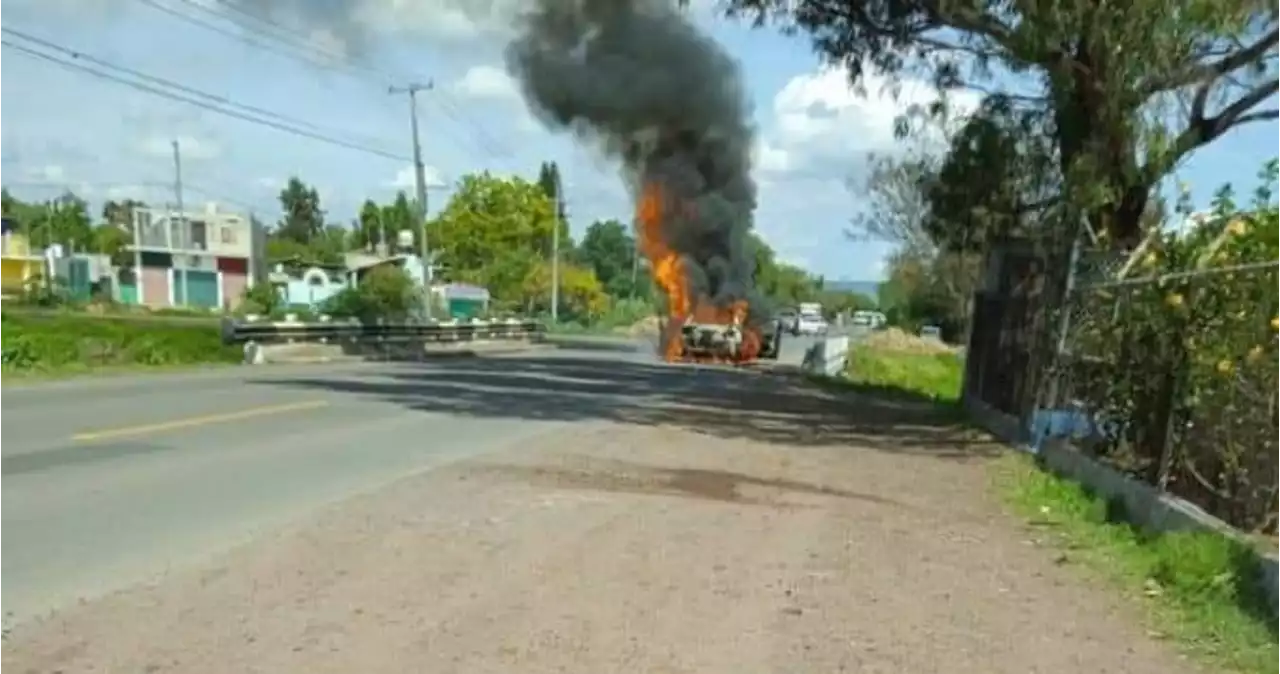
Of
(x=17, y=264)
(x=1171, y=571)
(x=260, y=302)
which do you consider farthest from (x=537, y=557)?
(x=17, y=264)

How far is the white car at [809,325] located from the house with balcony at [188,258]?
33564mm

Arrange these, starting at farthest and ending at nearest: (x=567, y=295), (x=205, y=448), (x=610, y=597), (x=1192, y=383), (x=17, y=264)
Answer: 1. (x=567, y=295)
2. (x=17, y=264)
3. (x=205, y=448)
4. (x=1192, y=383)
5. (x=610, y=597)

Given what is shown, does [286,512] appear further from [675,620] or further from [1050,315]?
[1050,315]

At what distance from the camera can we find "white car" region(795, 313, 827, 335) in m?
86.1

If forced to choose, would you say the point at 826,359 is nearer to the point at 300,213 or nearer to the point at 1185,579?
the point at 1185,579

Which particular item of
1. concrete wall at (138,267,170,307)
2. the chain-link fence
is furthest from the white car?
the chain-link fence

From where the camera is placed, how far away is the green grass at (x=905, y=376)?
2886 cm

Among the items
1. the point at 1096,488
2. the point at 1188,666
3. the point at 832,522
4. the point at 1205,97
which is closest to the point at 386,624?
the point at 1188,666

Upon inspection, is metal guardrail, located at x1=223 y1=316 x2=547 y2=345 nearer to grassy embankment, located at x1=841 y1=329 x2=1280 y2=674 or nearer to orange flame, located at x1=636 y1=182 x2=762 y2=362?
orange flame, located at x1=636 y1=182 x2=762 y2=362

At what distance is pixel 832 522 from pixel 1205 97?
945cm

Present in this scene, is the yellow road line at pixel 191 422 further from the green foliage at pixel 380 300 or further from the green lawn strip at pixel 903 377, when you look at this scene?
the green foliage at pixel 380 300

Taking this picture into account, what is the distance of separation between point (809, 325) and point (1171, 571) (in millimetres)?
Answer: 83750

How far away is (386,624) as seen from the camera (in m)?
6.30

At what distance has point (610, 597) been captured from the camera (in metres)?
7.02
